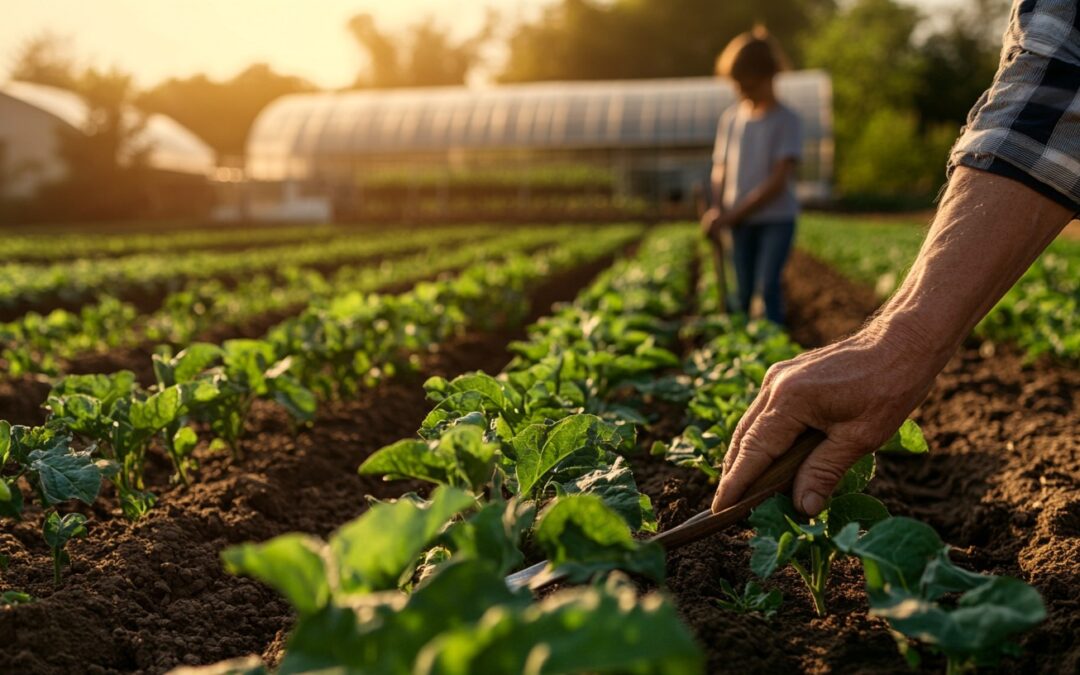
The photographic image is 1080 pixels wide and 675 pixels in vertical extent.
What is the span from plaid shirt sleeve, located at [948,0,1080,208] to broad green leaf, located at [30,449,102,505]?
2.04 m

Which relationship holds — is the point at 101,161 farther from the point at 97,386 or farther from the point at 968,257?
the point at 968,257

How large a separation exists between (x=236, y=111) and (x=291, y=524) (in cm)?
7539

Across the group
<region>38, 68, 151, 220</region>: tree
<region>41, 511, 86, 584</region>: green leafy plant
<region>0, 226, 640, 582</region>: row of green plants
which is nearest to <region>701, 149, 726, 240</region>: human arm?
<region>0, 226, 640, 582</region>: row of green plants

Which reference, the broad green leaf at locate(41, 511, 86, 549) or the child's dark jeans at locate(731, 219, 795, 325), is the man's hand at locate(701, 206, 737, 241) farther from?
the broad green leaf at locate(41, 511, 86, 549)

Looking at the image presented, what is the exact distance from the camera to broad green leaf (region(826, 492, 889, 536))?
6.42 ft

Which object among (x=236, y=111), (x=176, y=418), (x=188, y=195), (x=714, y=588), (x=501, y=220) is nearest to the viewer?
(x=714, y=588)

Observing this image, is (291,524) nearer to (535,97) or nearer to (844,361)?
(844,361)

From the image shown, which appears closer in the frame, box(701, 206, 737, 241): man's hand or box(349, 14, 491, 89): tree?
box(701, 206, 737, 241): man's hand

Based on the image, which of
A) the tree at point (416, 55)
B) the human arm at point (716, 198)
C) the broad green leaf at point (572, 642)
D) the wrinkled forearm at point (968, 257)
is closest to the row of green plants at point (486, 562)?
the broad green leaf at point (572, 642)

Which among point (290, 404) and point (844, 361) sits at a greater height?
point (844, 361)

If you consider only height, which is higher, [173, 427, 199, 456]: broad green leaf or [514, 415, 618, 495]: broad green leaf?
[514, 415, 618, 495]: broad green leaf

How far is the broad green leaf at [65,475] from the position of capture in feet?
7.28

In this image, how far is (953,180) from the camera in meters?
1.80

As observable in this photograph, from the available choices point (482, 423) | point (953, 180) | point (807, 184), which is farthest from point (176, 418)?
point (807, 184)
